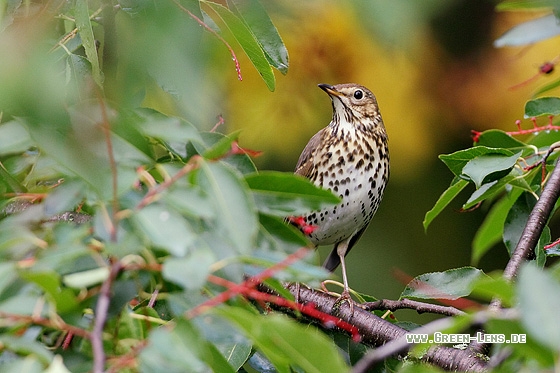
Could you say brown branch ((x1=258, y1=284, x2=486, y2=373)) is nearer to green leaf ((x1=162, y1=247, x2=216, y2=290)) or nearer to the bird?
the bird

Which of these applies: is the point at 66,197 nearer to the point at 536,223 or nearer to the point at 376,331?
the point at 376,331

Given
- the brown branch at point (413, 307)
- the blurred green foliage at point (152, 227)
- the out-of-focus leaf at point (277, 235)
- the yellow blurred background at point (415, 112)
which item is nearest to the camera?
the blurred green foliage at point (152, 227)

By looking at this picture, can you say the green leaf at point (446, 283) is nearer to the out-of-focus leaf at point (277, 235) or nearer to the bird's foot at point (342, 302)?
the bird's foot at point (342, 302)

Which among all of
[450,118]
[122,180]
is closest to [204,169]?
[122,180]

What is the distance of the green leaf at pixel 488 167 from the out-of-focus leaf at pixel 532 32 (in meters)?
0.42

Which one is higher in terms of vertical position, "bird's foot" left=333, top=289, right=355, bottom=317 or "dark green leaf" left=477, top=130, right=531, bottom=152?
"dark green leaf" left=477, top=130, right=531, bottom=152

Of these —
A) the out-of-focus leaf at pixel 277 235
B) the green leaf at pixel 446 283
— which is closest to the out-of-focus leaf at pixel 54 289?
the out-of-focus leaf at pixel 277 235

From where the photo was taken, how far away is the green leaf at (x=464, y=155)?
1.63 metres

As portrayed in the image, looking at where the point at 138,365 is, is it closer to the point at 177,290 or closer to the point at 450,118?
the point at 177,290

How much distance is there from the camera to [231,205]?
2.64ft

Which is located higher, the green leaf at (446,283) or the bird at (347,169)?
the green leaf at (446,283)

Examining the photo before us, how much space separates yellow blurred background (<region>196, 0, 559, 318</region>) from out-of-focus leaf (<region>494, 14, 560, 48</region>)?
0.86 meters

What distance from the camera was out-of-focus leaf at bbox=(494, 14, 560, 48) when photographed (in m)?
1.90

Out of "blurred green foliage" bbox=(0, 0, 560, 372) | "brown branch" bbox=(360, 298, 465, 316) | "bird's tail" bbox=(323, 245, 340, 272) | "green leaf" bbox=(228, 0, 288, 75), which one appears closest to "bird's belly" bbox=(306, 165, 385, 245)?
"bird's tail" bbox=(323, 245, 340, 272)
